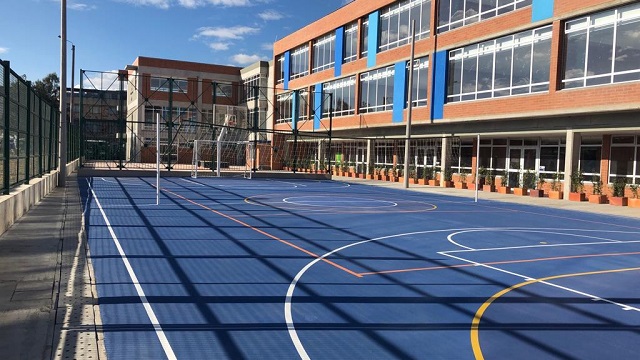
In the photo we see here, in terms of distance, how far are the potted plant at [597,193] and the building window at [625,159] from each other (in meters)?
0.67

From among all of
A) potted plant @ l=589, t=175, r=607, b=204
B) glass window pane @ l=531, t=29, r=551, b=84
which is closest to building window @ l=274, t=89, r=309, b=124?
glass window pane @ l=531, t=29, r=551, b=84

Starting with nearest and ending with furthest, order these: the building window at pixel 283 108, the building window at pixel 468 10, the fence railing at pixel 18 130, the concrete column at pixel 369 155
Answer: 1. the fence railing at pixel 18 130
2. the building window at pixel 468 10
3. the concrete column at pixel 369 155
4. the building window at pixel 283 108

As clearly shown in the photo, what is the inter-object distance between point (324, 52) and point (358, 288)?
44932 mm

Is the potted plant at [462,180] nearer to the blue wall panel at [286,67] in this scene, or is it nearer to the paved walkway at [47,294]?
the paved walkway at [47,294]

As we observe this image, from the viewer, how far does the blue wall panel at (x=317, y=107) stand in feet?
166

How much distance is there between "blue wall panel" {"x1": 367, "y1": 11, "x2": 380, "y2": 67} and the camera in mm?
42250

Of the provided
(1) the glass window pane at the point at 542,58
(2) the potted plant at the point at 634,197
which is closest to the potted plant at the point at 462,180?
(1) the glass window pane at the point at 542,58

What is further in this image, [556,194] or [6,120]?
[556,194]

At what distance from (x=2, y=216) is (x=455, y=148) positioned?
3024 centimetres

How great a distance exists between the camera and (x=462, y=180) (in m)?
35.4

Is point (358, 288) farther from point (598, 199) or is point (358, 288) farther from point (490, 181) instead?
point (490, 181)

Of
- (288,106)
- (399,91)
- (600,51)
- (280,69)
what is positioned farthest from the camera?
(280,69)

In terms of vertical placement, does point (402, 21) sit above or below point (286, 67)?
above

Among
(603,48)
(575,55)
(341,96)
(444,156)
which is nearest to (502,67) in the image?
(575,55)
